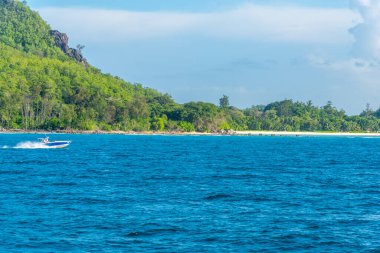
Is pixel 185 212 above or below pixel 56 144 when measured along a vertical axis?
below

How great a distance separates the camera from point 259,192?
52.5 metres

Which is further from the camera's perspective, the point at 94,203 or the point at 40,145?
the point at 40,145

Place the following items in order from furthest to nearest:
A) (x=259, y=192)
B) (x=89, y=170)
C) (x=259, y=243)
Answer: (x=89, y=170) → (x=259, y=192) → (x=259, y=243)

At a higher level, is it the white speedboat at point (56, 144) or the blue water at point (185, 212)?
the white speedboat at point (56, 144)

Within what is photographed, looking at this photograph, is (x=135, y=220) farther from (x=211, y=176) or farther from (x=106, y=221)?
(x=211, y=176)

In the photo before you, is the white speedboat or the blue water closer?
the blue water

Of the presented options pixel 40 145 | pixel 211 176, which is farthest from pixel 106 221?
pixel 40 145

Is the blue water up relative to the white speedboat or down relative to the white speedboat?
down

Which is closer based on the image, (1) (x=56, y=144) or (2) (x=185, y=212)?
(2) (x=185, y=212)

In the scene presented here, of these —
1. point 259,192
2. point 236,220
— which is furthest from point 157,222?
point 259,192

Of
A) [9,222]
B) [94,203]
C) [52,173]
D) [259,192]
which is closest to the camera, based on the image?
[9,222]

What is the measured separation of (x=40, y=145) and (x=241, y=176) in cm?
6445

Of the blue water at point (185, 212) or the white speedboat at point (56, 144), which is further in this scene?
the white speedboat at point (56, 144)

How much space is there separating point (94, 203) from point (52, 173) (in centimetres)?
2477
